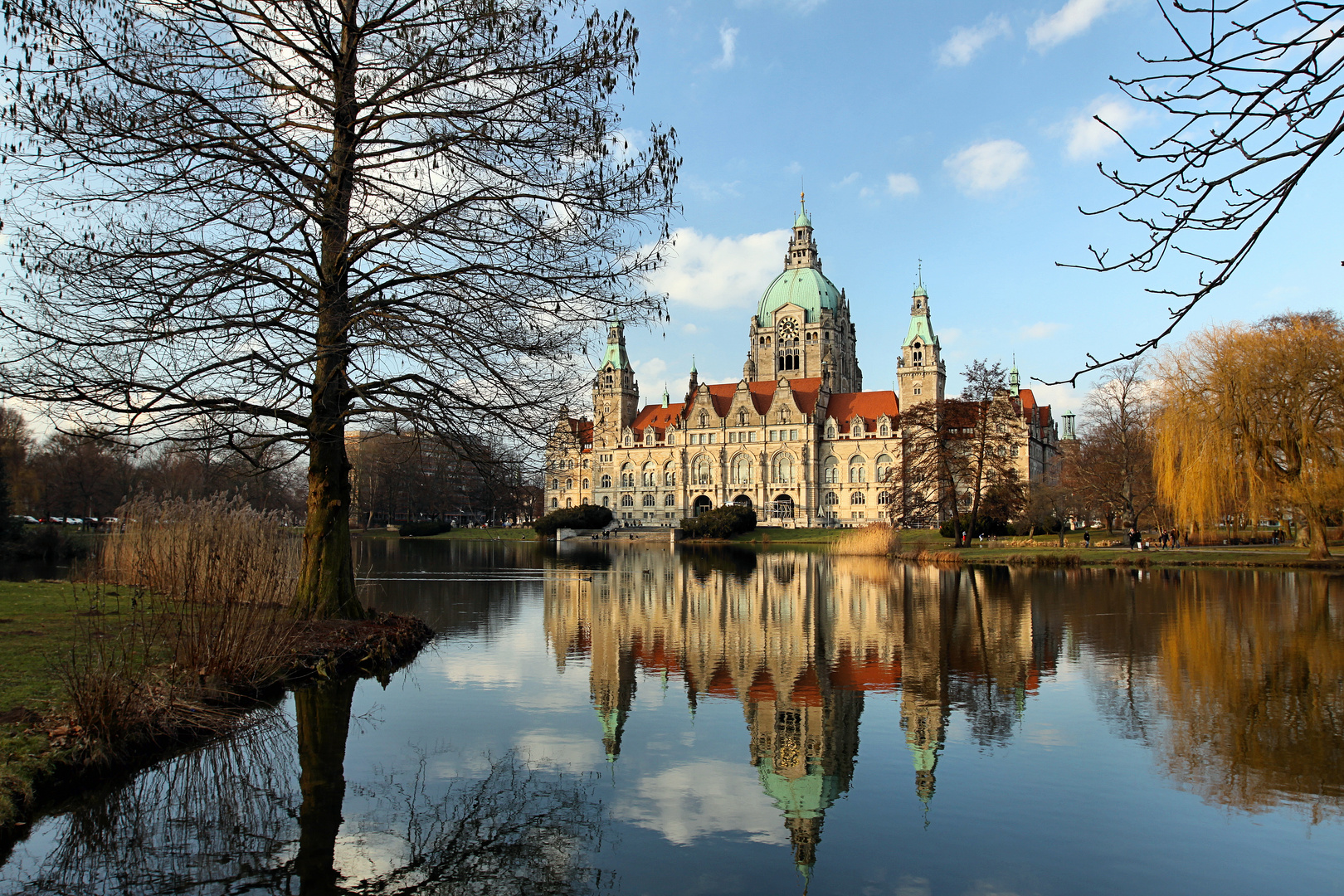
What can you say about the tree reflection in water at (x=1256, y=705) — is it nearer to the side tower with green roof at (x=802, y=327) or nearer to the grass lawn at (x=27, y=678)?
Result: the grass lawn at (x=27, y=678)

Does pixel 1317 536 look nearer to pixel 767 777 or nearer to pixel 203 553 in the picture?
pixel 767 777

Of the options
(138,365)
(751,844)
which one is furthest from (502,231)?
(751,844)

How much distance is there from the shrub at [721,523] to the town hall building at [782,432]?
14536 millimetres

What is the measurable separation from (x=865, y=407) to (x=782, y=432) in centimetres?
854

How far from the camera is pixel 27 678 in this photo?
30.2 feet

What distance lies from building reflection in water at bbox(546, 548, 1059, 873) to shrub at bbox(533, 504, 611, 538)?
1738 inches

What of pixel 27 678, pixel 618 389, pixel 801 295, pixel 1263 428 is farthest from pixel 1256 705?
pixel 801 295

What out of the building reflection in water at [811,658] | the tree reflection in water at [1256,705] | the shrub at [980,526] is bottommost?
the building reflection in water at [811,658]

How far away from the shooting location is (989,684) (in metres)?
11.9

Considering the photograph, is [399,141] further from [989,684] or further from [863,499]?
[863,499]

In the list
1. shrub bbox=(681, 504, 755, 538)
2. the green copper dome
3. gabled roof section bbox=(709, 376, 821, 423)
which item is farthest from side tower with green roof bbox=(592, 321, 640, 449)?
shrub bbox=(681, 504, 755, 538)

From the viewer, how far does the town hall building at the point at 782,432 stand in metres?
84.6

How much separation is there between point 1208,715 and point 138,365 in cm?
1239

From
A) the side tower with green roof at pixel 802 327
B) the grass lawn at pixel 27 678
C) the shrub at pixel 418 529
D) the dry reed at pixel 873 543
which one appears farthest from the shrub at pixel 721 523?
the grass lawn at pixel 27 678
